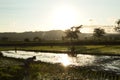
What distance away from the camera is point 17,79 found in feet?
94.0

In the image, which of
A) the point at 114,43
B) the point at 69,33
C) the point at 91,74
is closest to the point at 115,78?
the point at 91,74

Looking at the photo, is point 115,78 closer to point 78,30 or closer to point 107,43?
point 107,43

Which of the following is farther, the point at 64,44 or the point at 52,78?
the point at 64,44

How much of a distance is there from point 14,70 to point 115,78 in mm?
13087

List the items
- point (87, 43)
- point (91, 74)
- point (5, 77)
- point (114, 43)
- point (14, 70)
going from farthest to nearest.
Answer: point (87, 43), point (114, 43), point (91, 74), point (14, 70), point (5, 77)

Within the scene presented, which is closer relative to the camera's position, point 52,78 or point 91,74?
point 52,78

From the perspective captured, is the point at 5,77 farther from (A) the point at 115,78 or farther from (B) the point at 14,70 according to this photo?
(A) the point at 115,78

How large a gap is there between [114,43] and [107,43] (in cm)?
328

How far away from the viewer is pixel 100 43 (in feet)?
391

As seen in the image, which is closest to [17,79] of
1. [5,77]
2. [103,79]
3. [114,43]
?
[5,77]

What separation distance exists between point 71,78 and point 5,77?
32.7 ft

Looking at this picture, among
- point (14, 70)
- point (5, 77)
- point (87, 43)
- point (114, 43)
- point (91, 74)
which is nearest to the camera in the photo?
point (5, 77)

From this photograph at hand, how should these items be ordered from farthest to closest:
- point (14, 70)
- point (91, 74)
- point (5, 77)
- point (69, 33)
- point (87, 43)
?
point (69, 33), point (87, 43), point (91, 74), point (14, 70), point (5, 77)

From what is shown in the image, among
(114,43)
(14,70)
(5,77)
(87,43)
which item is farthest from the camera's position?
(87,43)
